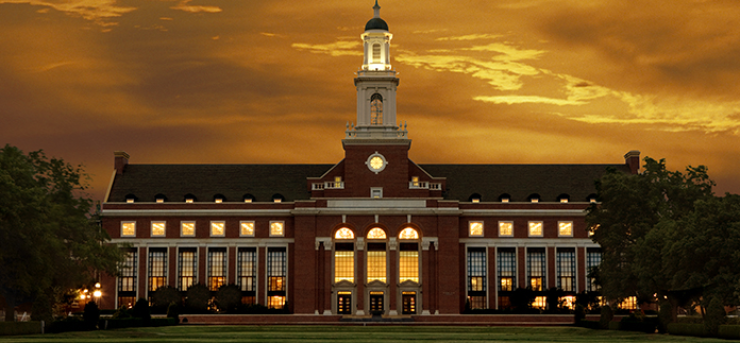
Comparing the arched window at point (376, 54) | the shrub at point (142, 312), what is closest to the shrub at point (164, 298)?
the shrub at point (142, 312)

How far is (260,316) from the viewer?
311 feet

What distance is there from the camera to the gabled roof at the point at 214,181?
112m

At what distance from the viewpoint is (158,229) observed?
360 ft

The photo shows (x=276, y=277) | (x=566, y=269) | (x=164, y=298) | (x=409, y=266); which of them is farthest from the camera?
(x=566, y=269)

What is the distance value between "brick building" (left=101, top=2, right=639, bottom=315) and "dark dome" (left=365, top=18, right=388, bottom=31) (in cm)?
16

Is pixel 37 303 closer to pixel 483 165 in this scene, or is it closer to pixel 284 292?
pixel 284 292

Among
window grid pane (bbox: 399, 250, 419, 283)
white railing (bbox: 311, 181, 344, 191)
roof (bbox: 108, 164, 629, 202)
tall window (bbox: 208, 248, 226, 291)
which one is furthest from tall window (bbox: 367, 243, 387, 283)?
tall window (bbox: 208, 248, 226, 291)

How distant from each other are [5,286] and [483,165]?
65346 millimetres

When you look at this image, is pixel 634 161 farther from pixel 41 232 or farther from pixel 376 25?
pixel 41 232

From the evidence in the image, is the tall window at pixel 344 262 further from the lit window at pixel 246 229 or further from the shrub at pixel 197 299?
the shrub at pixel 197 299

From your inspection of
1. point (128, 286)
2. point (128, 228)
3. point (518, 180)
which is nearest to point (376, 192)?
point (518, 180)

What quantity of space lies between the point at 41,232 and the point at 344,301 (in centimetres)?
4729

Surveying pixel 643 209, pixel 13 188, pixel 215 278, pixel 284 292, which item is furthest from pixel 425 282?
pixel 13 188

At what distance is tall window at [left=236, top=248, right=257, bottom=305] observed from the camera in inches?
4250
